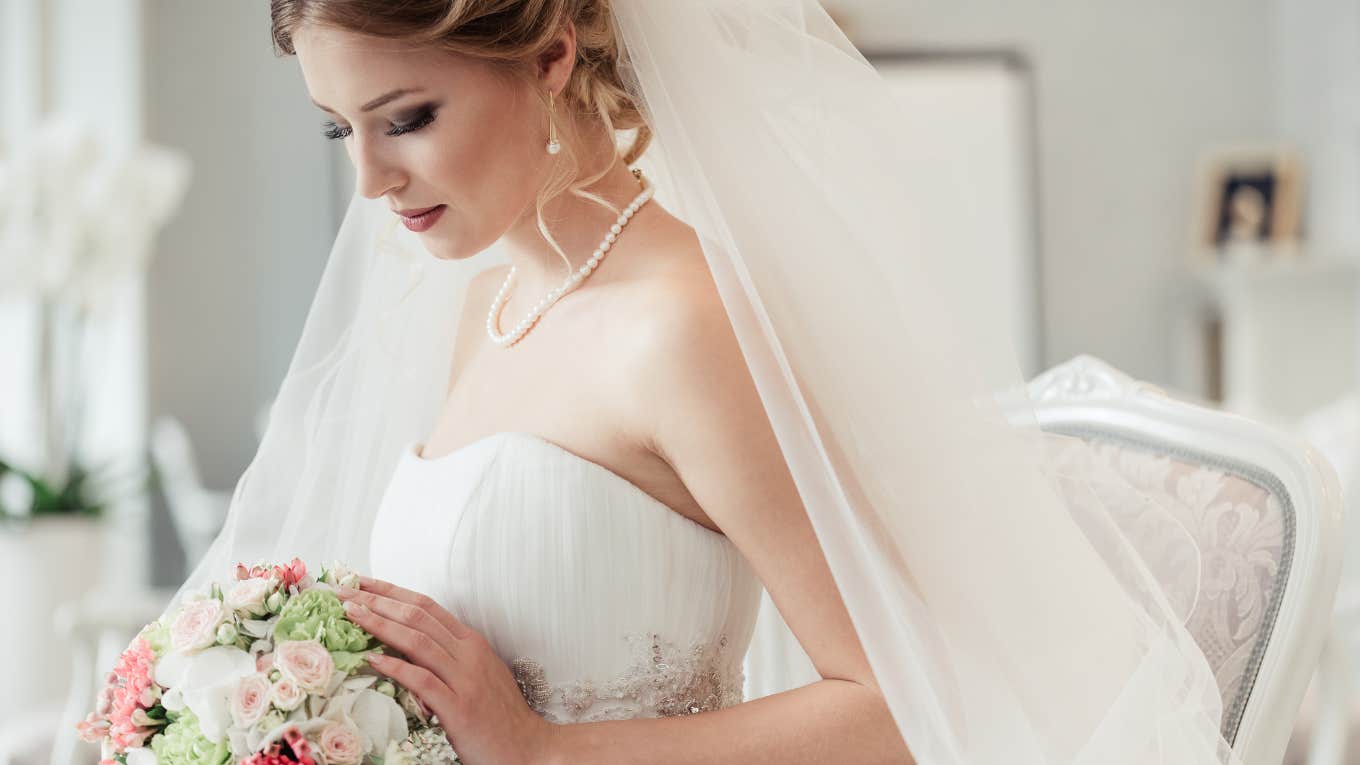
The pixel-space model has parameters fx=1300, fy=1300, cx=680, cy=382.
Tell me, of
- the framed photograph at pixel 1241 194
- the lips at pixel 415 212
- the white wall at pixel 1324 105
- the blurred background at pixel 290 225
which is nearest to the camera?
the lips at pixel 415 212

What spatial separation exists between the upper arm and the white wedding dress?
0.11 metres

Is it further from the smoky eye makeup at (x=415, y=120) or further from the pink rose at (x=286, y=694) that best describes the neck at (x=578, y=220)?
the pink rose at (x=286, y=694)

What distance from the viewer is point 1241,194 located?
19.5 ft

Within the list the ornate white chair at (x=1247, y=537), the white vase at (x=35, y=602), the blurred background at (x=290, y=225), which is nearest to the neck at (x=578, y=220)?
the ornate white chair at (x=1247, y=537)

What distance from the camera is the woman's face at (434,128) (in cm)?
126

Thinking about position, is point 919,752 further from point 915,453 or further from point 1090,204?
point 1090,204

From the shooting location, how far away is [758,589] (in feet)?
4.76

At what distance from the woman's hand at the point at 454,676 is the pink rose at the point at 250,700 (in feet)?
0.31

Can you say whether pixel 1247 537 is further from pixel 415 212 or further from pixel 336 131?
pixel 336 131

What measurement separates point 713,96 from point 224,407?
4224 millimetres

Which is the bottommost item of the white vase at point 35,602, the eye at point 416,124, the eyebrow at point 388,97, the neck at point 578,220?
the white vase at point 35,602

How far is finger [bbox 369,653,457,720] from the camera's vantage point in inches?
43.5

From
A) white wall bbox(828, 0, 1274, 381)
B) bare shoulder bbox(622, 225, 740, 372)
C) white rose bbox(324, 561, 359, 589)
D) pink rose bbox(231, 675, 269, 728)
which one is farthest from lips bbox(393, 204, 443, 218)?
white wall bbox(828, 0, 1274, 381)

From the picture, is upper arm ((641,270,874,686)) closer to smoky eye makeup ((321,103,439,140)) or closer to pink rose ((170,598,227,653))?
smoky eye makeup ((321,103,439,140))
